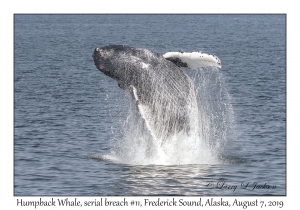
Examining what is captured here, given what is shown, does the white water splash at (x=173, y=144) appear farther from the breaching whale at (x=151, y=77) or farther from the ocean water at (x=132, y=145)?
the breaching whale at (x=151, y=77)

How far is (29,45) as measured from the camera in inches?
3578

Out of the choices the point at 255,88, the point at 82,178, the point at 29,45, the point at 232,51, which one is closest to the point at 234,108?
the point at 255,88

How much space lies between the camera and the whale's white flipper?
22125 millimetres

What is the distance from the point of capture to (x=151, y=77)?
22875 millimetres

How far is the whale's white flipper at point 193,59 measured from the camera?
871 inches

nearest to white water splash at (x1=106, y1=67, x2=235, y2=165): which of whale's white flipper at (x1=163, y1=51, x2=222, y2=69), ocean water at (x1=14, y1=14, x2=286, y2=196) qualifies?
ocean water at (x1=14, y1=14, x2=286, y2=196)

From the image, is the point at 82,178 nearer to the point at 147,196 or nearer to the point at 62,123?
the point at 147,196

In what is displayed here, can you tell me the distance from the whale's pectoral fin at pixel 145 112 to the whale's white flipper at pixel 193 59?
157cm

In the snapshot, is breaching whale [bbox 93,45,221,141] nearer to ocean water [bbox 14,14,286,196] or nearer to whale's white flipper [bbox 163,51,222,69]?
whale's white flipper [bbox 163,51,222,69]

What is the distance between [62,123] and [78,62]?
36.8 m

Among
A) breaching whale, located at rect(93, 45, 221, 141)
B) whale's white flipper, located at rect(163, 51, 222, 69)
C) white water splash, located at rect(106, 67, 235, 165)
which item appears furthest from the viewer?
white water splash, located at rect(106, 67, 235, 165)

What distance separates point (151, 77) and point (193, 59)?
62.2 inches

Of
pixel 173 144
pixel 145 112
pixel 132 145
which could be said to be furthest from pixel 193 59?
pixel 132 145

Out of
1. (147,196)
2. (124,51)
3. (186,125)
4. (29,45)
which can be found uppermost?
(29,45)
